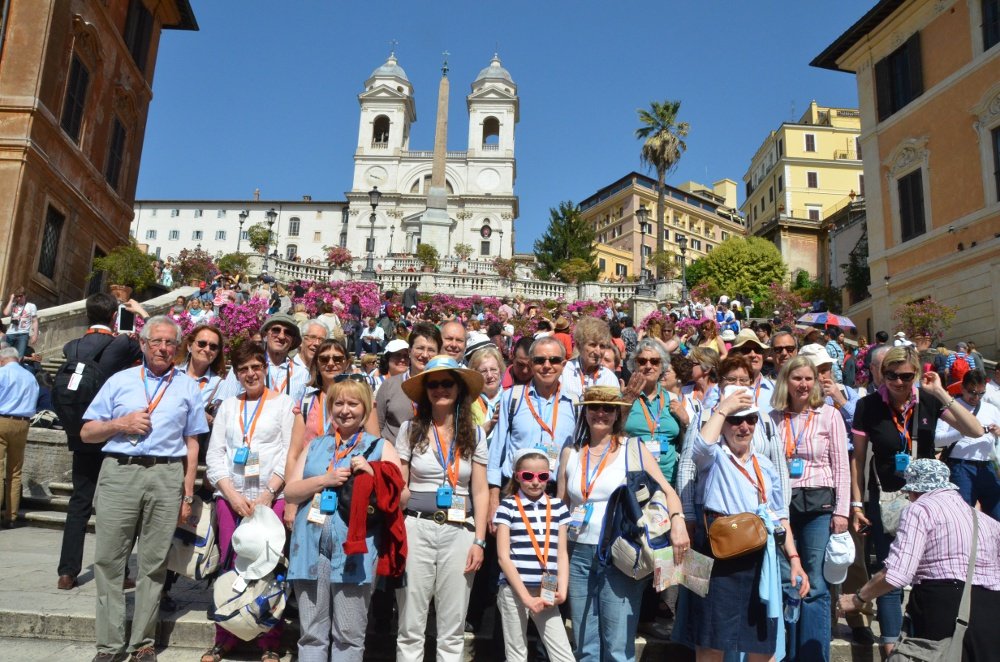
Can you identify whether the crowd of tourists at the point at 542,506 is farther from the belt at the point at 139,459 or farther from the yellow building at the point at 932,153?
the yellow building at the point at 932,153

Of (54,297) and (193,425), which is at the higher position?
(54,297)

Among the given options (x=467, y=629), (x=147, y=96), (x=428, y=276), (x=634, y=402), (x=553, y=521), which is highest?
(x=147, y=96)

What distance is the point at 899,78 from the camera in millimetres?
21938

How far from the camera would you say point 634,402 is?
5.09 meters

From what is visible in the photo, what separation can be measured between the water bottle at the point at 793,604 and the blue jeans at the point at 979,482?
7.74 ft

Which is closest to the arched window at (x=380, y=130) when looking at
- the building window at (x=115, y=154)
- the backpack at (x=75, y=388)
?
the building window at (x=115, y=154)

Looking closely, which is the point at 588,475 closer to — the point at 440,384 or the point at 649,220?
the point at 440,384

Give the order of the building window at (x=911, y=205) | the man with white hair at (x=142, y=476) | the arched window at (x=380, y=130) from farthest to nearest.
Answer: the arched window at (x=380, y=130), the building window at (x=911, y=205), the man with white hair at (x=142, y=476)

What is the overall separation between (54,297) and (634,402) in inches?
688

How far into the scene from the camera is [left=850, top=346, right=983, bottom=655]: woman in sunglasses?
469cm

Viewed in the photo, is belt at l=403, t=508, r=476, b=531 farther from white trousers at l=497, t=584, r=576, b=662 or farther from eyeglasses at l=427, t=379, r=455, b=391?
eyeglasses at l=427, t=379, r=455, b=391


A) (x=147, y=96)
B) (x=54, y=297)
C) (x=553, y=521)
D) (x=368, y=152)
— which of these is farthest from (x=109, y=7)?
(x=368, y=152)

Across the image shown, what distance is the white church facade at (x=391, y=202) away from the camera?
70.4 m

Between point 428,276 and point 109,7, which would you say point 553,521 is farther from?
point 428,276
